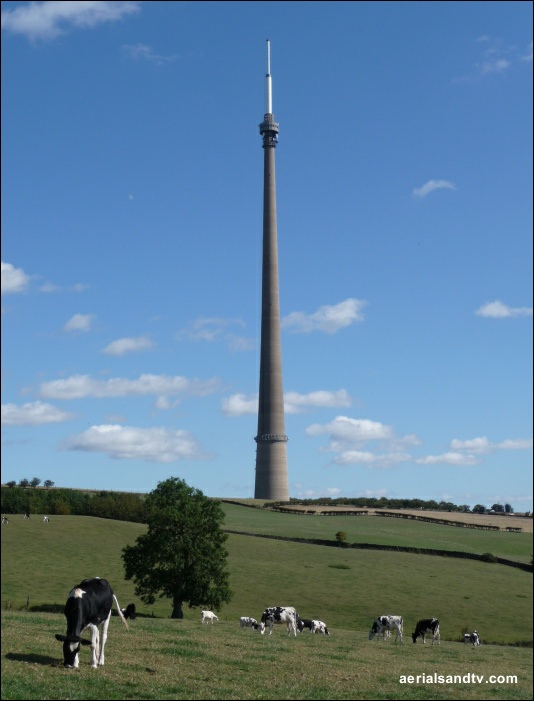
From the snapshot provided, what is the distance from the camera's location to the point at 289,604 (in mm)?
69812

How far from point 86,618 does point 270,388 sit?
15403 cm

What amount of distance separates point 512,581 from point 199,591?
45.6 m

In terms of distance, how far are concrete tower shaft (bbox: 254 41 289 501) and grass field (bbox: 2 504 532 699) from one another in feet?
60.4

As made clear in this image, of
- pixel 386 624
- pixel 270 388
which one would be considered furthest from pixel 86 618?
pixel 270 388

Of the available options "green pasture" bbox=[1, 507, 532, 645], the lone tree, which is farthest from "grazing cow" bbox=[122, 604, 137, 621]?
the lone tree

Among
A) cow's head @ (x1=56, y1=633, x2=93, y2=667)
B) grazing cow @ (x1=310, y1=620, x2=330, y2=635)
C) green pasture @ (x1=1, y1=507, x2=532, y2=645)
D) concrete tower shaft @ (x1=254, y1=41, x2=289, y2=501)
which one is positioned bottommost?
green pasture @ (x1=1, y1=507, x2=532, y2=645)

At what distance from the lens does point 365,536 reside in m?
122

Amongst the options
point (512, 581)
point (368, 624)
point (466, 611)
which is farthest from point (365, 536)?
point (368, 624)

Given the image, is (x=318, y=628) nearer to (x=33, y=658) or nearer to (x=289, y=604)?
(x=289, y=604)

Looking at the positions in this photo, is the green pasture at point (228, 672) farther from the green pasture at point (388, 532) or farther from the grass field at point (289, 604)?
the green pasture at point (388, 532)

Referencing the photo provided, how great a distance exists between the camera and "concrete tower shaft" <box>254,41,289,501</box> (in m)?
176

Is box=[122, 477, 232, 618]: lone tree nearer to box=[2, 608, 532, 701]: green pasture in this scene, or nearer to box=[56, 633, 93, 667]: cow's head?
box=[2, 608, 532, 701]: green pasture

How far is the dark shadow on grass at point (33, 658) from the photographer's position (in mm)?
22062

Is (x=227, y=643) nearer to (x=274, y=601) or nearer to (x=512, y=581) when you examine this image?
(x=274, y=601)
